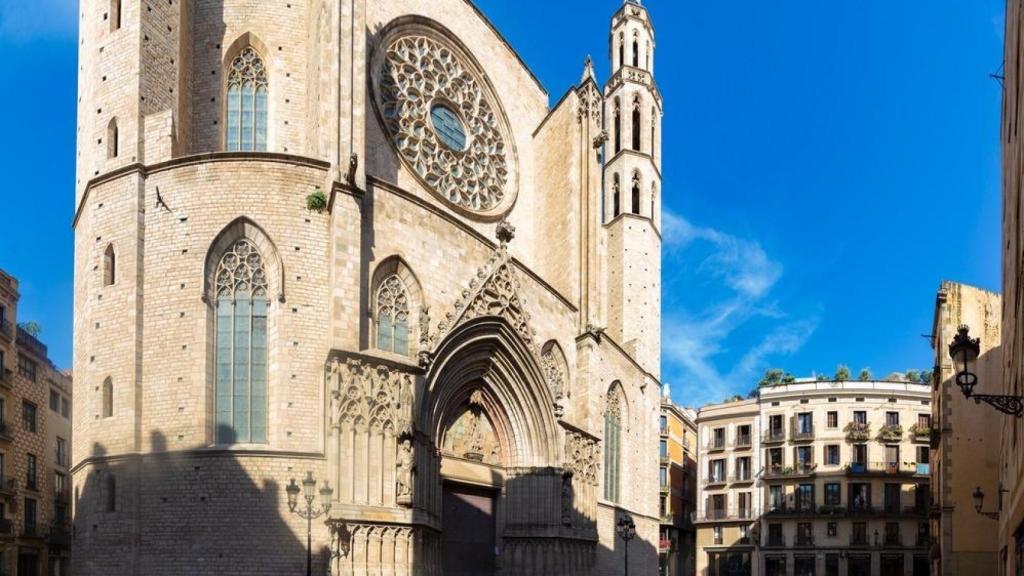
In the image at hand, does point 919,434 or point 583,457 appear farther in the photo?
point 919,434

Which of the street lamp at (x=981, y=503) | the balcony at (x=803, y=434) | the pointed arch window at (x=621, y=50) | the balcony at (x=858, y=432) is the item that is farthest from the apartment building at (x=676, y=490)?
the street lamp at (x=981, y=503)

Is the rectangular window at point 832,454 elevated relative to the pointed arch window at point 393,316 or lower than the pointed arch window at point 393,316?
lower

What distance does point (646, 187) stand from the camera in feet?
123

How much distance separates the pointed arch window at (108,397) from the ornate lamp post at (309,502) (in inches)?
153

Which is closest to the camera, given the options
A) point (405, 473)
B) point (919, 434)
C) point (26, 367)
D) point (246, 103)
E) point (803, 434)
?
point (405, 473)

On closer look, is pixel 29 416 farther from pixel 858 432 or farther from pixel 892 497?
pixel 892 497

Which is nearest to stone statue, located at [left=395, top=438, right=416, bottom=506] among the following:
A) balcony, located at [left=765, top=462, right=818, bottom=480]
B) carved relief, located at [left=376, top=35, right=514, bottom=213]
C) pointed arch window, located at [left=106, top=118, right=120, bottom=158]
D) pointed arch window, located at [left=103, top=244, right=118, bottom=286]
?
pointed arch window, located at [left=103, top=244, right=118, bottom=286]

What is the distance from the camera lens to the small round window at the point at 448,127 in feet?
94.4

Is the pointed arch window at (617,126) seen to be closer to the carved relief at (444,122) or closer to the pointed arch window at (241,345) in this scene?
the carved relief at (444,122)

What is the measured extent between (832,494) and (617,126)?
84.1 ft

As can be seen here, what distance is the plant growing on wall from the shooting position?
20.6 meters


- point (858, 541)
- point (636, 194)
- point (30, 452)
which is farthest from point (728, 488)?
point (30, 452)

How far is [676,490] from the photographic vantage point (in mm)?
62594

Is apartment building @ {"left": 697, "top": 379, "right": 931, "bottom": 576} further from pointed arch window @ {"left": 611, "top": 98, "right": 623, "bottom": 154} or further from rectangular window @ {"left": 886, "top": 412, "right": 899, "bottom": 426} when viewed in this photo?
pointed arch window @ {"left": 611, "top": 98, "right": 623, "bottom": 154}
